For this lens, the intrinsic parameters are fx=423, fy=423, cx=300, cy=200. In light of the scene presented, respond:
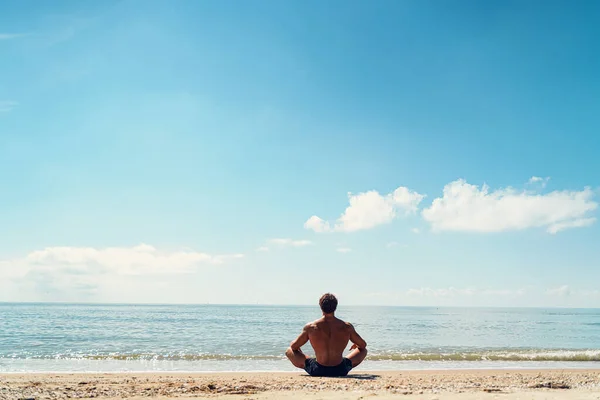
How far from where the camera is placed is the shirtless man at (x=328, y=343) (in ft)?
25.3

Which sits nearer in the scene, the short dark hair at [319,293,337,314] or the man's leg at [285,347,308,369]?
the short dark hair at [319,293,337,314]

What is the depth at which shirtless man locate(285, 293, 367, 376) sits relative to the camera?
25.3 ft

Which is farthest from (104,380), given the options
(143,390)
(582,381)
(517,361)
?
(517,361)

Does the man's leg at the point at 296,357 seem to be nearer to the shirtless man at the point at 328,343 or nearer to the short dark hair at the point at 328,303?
the shirtless man at the point at 328,343

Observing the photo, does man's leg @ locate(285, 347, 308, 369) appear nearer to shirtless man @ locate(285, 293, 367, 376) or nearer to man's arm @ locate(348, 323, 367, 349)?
shirtless man @ locate(285, 293, 367, 376)

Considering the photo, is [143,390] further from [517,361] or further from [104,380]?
[517,361]

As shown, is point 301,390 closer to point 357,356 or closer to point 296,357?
point 296,357

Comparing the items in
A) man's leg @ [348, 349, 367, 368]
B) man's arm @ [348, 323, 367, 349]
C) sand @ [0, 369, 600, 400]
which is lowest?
sand @ [0, 369, 600, 400]

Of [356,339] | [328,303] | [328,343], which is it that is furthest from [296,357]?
[328,303]

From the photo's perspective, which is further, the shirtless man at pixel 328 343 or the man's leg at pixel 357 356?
the man's leg at pixel 357 356

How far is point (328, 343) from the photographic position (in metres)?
7.88

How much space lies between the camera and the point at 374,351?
715 inches

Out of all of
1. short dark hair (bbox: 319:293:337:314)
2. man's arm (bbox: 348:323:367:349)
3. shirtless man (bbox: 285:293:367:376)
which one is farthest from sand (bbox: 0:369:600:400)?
short dark hair (bbox: 319:293:337:314)

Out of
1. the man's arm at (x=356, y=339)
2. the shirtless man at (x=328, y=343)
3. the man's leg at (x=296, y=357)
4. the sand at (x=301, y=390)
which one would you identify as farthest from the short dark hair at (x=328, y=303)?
the sand at (x=301, y=390)
